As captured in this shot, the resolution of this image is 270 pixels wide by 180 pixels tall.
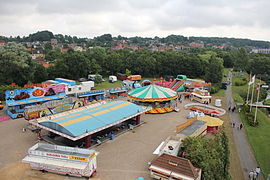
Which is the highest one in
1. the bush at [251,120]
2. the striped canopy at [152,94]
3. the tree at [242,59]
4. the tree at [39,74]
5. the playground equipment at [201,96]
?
the tree at [242,59]

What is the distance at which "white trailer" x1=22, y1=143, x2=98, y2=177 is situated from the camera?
578 inches

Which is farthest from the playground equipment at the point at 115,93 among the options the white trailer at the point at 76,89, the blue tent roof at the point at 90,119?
the blue tent roof at the point at 90,119

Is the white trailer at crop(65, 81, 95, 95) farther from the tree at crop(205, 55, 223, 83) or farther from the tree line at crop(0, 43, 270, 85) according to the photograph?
the tree at crop(205, 55, 223, 83)

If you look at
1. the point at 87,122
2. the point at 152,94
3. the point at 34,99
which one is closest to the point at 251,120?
the point at 152,94

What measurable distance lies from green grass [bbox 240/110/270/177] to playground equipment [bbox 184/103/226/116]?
3.00 meters

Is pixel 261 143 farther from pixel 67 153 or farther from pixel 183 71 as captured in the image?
pixel 183 71

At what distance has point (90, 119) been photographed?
1992 centimetres

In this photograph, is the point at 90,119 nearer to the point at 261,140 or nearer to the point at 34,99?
the point at 34,99

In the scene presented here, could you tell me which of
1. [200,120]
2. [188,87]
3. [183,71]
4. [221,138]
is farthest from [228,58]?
[221,138]

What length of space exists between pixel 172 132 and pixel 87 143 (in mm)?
9473

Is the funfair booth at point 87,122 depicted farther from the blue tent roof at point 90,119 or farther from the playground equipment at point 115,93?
the playground equipment at point 115,93

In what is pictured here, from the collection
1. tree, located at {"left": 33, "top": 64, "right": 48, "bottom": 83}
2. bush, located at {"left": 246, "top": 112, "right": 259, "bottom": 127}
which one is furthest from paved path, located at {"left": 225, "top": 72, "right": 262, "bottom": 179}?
tree, located at {"left": 33, "top": 64, "right": 48, "bottom": 83}

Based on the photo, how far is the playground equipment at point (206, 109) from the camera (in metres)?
29.8

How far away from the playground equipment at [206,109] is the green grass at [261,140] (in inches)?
118
